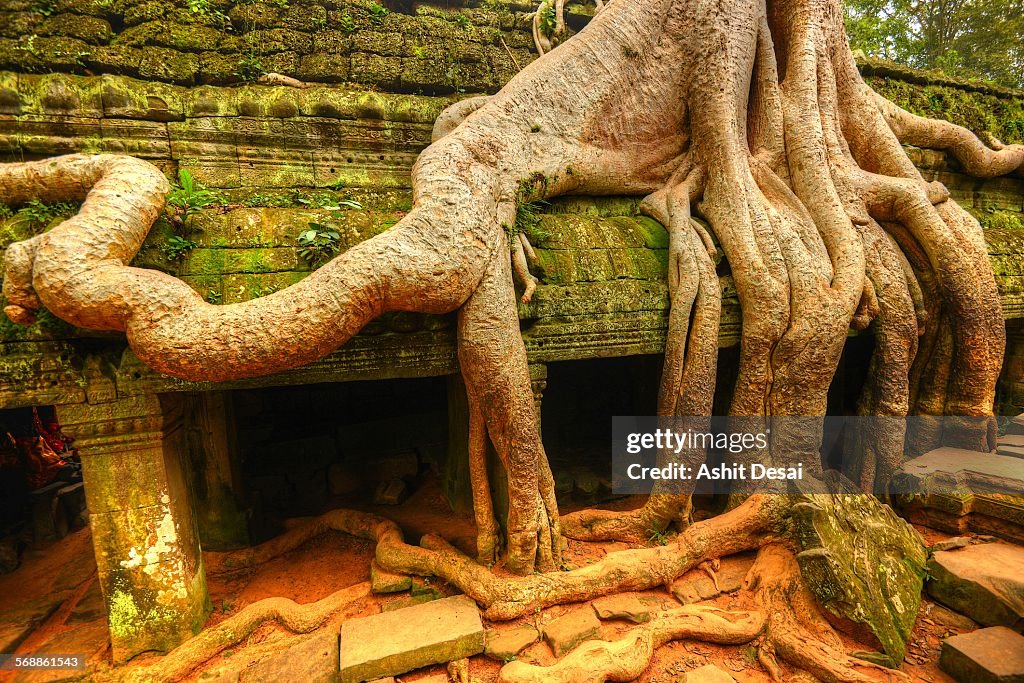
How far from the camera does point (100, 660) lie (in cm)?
263

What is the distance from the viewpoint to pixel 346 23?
4.13 m

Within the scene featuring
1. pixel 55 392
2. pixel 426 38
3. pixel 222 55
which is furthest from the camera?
pixel 426 38

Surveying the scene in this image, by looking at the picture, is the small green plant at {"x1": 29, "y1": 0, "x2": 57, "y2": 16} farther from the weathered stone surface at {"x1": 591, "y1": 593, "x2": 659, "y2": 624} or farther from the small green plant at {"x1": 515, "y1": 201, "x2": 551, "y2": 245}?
the weathered stone surface at {"x1": 591, "y1": 593, "x2": 659, "y2": 624}

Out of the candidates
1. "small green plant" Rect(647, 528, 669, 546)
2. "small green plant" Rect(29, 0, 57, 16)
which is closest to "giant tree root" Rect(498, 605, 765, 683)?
"small green plant" Rect(647, 528, 669, 546)

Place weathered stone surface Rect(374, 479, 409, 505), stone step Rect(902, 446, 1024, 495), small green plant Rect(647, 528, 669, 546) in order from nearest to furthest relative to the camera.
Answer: small green plant Rect(647, 528, 669, 546) → stone step Rect(902, 446, 1024, 495) → weathered stone surface Rect(374, 479, 409, 505)

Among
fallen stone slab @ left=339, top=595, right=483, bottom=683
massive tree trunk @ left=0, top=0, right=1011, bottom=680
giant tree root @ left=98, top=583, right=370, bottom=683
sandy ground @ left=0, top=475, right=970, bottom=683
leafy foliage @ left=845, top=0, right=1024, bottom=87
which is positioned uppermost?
leafy foliage @ left=845, top=0, right=1024, bottom=87

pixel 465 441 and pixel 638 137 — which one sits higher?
pixel 638 137

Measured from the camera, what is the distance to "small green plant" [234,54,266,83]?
379cm

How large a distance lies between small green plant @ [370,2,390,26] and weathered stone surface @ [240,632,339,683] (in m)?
5.12

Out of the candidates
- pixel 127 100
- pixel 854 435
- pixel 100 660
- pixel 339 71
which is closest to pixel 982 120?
pixel 854 435

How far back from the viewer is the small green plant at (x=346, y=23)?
163 inches

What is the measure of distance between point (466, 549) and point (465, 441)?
87 cm

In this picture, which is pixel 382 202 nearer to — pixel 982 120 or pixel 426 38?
pixel 426 38

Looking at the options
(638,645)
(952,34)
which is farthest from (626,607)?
(952,34)
